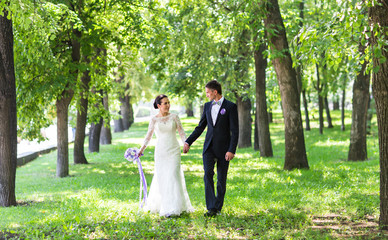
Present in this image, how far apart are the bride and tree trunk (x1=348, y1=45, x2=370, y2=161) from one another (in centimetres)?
849

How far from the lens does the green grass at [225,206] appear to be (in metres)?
7.04

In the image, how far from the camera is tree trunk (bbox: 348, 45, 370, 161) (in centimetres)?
1494

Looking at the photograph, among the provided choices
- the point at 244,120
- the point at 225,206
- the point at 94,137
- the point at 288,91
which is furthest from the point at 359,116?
the point at 94,137

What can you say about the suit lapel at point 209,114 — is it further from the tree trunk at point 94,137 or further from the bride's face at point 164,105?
the tree trunk at point 94,137

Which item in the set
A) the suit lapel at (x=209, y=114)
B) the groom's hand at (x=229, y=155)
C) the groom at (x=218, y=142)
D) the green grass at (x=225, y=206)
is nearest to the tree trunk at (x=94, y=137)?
the green grass at (x=225, y=206)

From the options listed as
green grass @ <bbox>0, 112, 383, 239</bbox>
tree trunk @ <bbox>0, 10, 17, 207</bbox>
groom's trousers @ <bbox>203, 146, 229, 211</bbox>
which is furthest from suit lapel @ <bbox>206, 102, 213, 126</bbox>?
tree trunk @ <bbox>0, 10, 17, 207</bbox>

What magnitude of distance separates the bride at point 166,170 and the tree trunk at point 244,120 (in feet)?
48.4

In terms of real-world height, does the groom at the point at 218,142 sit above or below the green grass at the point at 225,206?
above

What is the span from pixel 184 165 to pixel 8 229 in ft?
33.9

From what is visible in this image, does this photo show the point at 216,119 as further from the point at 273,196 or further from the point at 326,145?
the point at 326,145

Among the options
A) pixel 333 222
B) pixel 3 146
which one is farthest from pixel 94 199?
pixel 333 222

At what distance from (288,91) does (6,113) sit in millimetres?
7509

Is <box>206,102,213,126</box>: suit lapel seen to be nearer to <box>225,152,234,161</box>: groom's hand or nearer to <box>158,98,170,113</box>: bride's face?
<box>225,152,234,161</box>: groom's hand

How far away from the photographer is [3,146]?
9.65 m
